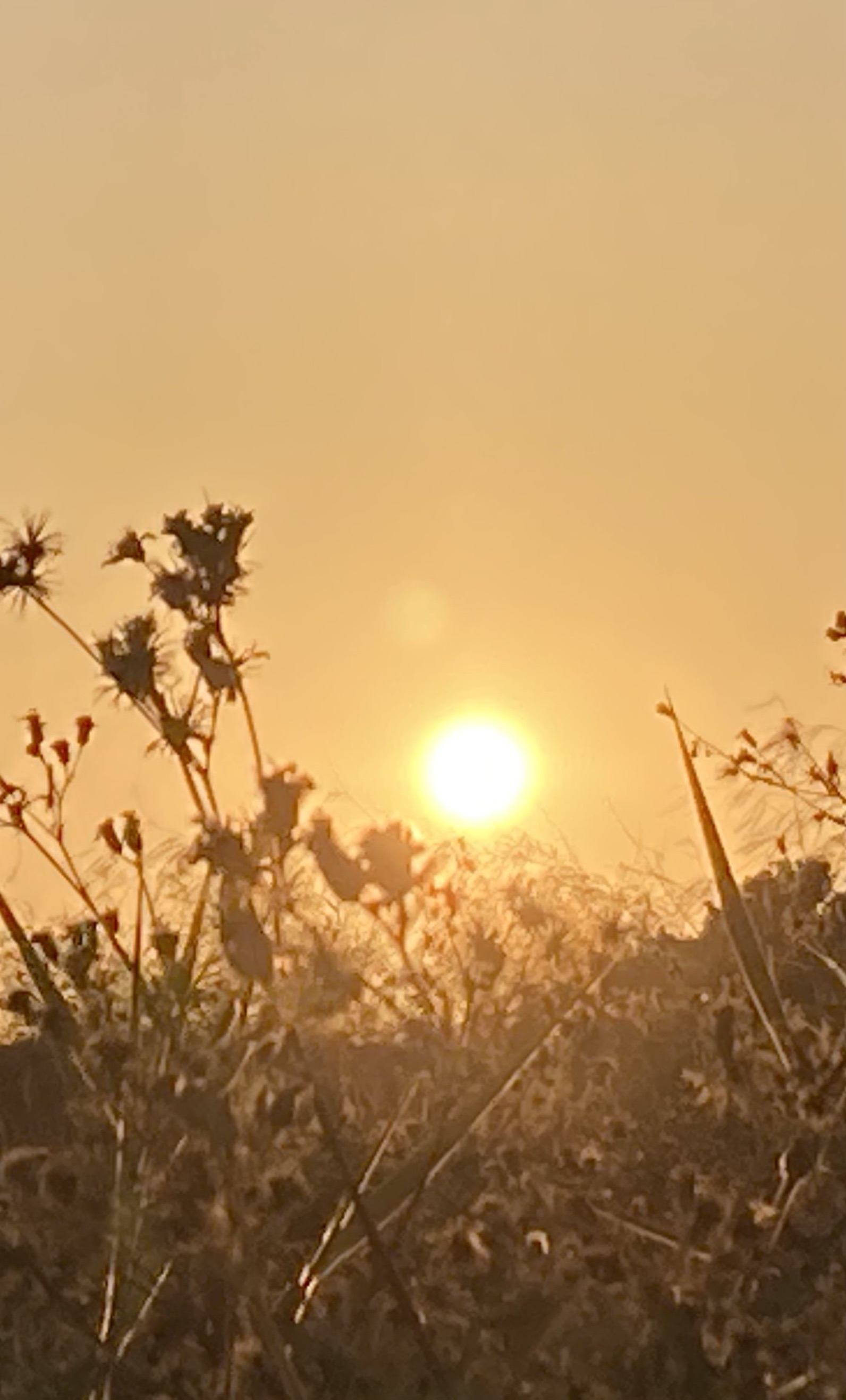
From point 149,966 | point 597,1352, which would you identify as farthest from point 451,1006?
point 597,1352

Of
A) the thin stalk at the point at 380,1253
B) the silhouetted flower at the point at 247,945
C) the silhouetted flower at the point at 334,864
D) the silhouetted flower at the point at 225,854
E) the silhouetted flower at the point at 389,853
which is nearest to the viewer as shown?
the thin stalk at the point at 380,1253

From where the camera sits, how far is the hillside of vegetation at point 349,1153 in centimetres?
825

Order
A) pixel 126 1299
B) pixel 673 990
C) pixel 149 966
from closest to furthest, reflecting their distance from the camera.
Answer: pixel 126 1299 → pixel 149 966 → pixel 673 990

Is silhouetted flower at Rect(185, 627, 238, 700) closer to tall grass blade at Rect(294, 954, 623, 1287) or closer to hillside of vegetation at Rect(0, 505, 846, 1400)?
hillside of vegetation at Rect(0, 505, 846, 1400)

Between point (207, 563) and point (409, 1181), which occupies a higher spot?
point (207, 563)

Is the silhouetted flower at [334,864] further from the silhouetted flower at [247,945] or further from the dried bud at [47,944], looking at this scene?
the dried bud at [47,944]

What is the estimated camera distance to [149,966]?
9.65 m

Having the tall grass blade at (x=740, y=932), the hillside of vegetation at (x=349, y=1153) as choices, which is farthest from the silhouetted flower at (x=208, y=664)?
the tall grass blade at (x=740, y=932)

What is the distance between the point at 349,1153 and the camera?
949 cm

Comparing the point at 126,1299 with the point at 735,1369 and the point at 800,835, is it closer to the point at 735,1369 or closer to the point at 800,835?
the point at 735,1369

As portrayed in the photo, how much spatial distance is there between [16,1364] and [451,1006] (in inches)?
104

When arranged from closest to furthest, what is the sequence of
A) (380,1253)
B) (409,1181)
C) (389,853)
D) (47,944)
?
(380,1253)
(409,1181)
(389,853)
(47,944)

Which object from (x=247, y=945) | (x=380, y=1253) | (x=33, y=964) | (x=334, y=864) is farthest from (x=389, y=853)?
(x=380, y=1253)

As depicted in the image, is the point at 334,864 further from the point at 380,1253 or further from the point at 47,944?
the point at 380,1253
